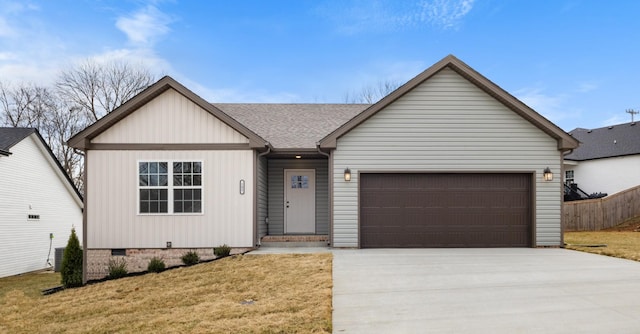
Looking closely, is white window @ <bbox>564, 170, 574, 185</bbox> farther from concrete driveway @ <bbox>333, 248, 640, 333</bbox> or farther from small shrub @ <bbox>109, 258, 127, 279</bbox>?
small shrub @ <bbox>109, 258, 127, 279</bbox>

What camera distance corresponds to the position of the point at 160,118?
1167cm

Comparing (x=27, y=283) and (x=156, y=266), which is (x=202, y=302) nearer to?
(x=156, y=266)

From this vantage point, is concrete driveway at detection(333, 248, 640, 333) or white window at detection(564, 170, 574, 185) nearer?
concrete driveway at detection(333, 248, 640, 333)

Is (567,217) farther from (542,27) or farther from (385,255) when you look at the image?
(385,255)

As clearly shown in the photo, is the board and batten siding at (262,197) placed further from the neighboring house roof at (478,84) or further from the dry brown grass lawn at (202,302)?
the neighboring house roof at (478,84)

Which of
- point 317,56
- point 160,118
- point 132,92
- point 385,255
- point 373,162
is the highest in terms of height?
→ point 317,56

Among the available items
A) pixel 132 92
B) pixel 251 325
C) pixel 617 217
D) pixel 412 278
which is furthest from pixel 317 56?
pixel 251 325

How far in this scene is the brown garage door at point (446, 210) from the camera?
11930 millimetres

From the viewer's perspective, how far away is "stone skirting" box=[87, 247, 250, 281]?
448 inches

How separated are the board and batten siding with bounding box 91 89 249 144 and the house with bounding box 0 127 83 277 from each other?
798 centimetres

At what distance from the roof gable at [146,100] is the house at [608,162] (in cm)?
2198

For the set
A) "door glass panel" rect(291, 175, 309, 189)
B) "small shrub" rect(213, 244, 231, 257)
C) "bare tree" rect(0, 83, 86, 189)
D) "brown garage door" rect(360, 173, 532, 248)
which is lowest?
"small shrub" rect(213, 244, 231, 257)

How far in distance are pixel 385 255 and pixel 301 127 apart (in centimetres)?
547

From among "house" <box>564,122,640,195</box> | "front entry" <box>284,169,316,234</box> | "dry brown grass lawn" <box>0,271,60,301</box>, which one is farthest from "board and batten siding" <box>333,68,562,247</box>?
"house" <box>564,122,640,195</box>
